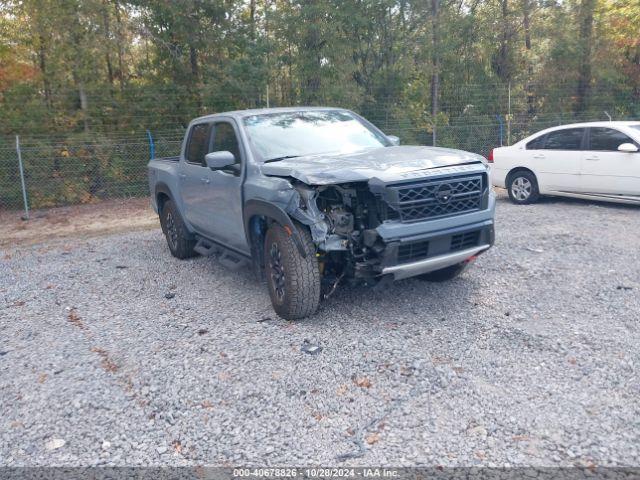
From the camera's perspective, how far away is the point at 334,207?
15.8ft

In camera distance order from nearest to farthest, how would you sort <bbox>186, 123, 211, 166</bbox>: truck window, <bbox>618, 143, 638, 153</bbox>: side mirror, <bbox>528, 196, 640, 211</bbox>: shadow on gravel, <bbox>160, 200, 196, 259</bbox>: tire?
1. <bbox>186, 123, 211, 166</bbox>: truck window
2. <bbox>160, 200, 196, 259</bbox>: tire
3. <bbox>618, 143, 638, 153</bbox>: side mirror
4. <bbox>528, 196, 640, 211</bbox>: shadow on gravel

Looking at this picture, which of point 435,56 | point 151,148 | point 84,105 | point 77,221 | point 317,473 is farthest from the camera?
point 435,56

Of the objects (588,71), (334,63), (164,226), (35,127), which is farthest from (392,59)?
(164,226)

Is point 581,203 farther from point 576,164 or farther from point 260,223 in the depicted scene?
point 260,223

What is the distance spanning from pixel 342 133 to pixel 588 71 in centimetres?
1601

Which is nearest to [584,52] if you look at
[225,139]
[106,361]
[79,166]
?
[79,166]

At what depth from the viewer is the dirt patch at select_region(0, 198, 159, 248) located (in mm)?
10586

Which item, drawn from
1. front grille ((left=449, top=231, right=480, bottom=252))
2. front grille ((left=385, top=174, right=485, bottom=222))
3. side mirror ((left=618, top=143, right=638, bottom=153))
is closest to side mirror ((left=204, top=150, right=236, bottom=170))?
front grille ((left=385, top=174, right=485, bottom=222))

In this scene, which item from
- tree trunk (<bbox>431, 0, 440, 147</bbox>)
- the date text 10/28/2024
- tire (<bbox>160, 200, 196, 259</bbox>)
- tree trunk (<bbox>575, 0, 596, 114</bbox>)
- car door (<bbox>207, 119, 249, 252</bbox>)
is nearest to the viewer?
the date text 10/28/2024

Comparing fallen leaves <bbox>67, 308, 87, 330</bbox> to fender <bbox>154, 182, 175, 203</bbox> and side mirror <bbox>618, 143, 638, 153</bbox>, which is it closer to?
fender <bbox>154, 182, 175, 203</bbox>

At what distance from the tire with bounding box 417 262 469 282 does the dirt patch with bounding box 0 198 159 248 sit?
6.39 meters

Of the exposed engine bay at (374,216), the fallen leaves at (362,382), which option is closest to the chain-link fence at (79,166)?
the exposed engine bay at (374,216)

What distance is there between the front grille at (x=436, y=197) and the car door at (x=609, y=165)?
558 cm

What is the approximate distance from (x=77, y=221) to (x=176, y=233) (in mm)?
5085
